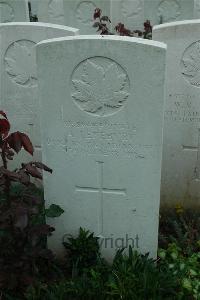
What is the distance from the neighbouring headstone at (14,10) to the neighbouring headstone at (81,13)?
2.93 feet

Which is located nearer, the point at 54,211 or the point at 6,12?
the point at 54,211

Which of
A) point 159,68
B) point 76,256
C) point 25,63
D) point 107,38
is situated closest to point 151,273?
point 76,256

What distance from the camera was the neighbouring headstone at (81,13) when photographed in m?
7.92

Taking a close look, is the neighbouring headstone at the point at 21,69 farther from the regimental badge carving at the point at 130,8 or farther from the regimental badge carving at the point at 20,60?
the regimental badge carving at the point at 130,8

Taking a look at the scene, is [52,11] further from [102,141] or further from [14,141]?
[14,141]

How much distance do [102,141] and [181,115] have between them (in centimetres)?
118

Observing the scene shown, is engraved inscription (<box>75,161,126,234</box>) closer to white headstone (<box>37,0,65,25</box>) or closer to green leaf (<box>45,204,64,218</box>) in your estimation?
green leaf (<box>45,204,64,218</box>)

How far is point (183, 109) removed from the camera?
13.5ft

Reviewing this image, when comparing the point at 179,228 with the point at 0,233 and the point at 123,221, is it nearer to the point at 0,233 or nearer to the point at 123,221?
the point at 123,221

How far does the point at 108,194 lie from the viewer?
11.3ft

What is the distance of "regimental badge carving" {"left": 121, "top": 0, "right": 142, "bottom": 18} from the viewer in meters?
8.00

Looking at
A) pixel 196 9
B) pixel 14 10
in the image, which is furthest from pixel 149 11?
pixel 14 10

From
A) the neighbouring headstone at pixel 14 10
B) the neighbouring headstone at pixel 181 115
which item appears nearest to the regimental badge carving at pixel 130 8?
the neighbouring headstone at pixel 14 10

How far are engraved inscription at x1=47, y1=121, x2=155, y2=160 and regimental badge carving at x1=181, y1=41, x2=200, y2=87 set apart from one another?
42.9 inches
